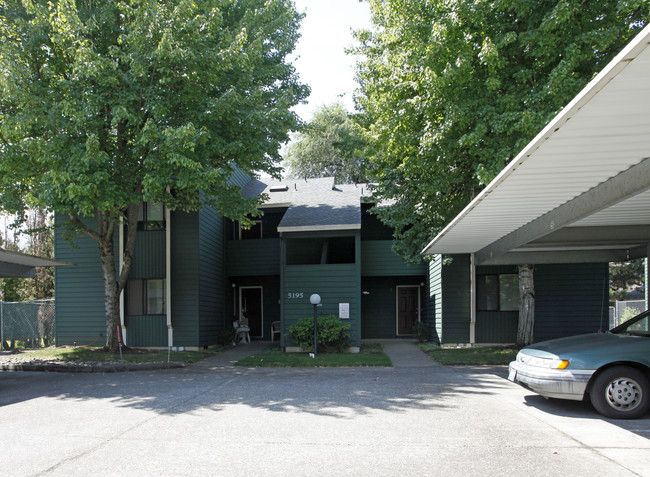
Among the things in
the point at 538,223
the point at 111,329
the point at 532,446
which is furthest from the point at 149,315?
the point at 532,446

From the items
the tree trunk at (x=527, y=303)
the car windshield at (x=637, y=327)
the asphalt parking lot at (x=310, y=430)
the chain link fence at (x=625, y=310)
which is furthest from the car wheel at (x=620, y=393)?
the chain link fence at (x=625, y=310)

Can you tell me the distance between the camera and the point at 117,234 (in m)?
17.1

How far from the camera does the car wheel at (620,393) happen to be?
21.4 ft

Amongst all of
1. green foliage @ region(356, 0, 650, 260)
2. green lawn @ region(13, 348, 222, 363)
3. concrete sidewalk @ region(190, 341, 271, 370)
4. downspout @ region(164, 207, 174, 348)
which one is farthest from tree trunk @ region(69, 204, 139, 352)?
green foliage @ region(356, 0, 650, 260)

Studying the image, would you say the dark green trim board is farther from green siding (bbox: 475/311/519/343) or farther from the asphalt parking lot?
green siding (bbox: 475/311/519/343)

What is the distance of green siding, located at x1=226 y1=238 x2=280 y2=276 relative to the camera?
19.1 metres

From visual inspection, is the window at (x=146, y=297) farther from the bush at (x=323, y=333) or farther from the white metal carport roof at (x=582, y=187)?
the white metal carport roof at (x=582, y=187)

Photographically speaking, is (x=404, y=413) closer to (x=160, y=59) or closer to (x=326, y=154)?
(x=160, y=59)

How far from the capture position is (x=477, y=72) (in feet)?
38.9

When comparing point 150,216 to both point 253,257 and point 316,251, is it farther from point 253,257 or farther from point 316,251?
point 316,251

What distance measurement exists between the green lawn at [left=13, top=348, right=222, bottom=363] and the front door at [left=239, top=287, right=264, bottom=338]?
5.02 metres

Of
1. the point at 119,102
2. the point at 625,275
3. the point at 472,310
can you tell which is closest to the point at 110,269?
the point at 119,102

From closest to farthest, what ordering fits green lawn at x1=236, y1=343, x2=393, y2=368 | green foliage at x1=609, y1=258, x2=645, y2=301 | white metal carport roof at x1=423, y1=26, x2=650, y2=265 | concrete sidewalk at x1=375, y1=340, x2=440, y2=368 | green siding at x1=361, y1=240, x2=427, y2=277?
white metal carport roof at x1=423, y1=26, x2=650, y2=265, concrete sidewalk at x1=375, y1=340, x2=440, y2=368, green lawn at x1=236, y1=343, x2=393, y2=368, green siding at x1=361, y1=240, x2=427, y2=277, green foliage at x1=609, y1=258, x2=645, y2=301

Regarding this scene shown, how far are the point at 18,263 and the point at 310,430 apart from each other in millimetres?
9213
